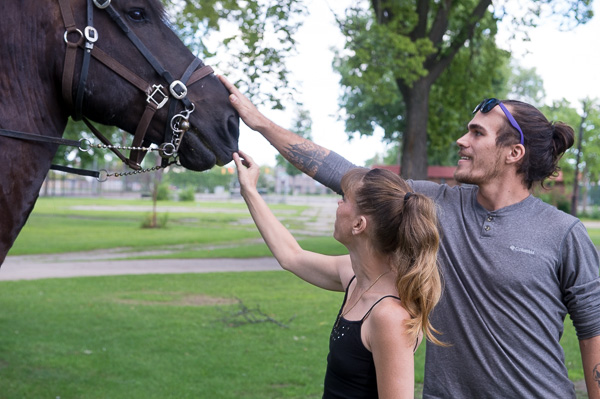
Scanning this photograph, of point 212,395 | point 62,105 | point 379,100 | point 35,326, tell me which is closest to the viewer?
point 62,105

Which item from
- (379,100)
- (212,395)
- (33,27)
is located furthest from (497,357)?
(379,100)

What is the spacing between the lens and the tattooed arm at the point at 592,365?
7.98 feet

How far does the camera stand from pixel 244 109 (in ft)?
8.89

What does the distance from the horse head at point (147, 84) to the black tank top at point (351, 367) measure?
921 millimetres

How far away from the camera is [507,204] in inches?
105

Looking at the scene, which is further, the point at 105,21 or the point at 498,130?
the point at 498,130

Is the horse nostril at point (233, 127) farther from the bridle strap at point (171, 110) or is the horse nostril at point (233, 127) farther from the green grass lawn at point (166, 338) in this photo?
the green grass lawn at point (166, 338)

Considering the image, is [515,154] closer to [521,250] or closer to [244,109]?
[521,250]

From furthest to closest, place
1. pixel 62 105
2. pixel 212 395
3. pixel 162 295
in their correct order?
pixel 162 295 < pixel 212 395 < pixel 62 105

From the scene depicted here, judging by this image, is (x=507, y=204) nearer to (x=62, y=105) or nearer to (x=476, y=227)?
(x=476, y=227)

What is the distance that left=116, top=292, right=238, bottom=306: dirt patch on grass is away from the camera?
970 centimetres

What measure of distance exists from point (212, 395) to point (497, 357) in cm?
380

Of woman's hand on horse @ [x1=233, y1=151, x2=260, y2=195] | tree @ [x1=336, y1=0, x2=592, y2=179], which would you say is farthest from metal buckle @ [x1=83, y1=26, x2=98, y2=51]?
tree @ [x1=336, y1=0, x2=592, y2=179]

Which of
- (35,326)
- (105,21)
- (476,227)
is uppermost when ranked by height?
(105,21)
